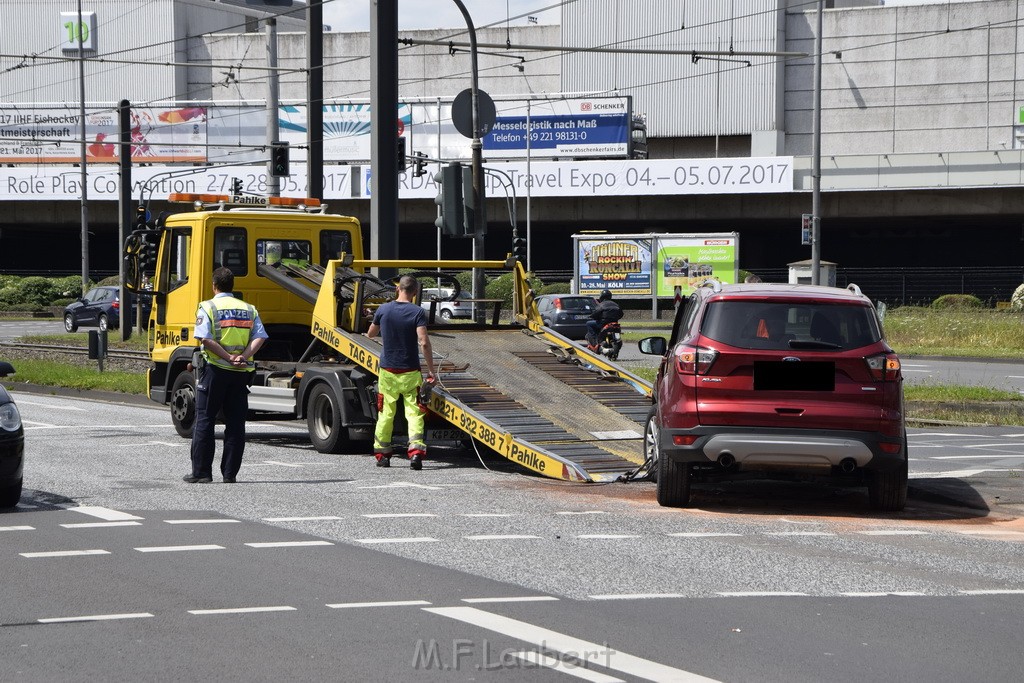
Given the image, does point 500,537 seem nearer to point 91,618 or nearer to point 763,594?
point 763,594

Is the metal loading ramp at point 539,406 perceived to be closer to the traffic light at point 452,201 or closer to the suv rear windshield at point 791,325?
the suv rear windshield at point 791,325

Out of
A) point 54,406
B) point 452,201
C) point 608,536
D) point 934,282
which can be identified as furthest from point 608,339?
point 934,282

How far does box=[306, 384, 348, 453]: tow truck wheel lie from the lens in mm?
14094

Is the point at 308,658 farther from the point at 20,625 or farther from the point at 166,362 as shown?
the point at 166,362

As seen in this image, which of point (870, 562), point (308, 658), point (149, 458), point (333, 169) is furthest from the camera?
point (333, 169)

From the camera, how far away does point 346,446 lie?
14.2 m

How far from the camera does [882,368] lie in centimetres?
981

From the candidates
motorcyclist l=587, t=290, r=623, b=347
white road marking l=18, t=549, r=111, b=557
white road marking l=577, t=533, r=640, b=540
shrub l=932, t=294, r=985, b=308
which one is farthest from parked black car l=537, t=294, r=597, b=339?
white road marking l=18, t=549, r=111, b=557

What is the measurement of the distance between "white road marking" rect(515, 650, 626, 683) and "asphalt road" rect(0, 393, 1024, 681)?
0.05 ft

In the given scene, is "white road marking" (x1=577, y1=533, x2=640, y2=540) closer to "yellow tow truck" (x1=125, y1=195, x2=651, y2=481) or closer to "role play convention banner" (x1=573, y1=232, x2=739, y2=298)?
"yellow tow truck" (x1=125, y1=195, x2=651, y2=481)

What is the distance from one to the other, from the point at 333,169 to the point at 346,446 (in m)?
47.3

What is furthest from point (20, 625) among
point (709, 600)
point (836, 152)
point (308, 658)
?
point (836, 152)

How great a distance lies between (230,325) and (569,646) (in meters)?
6.62

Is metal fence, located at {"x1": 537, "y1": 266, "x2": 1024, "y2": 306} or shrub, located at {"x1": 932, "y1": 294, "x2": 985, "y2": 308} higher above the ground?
metal fence, located at {"x1": 537, "y1": 266, "x2": 1024, "y2": 306}
